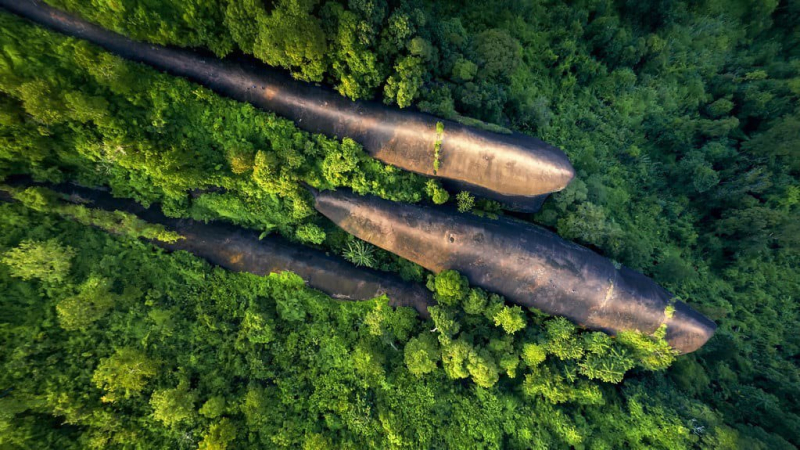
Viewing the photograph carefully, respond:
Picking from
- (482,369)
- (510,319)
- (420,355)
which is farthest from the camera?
(510,319)

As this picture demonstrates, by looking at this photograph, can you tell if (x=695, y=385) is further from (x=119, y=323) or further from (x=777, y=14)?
(x=777, y=14)

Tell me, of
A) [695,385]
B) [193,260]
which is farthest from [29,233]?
[695,385]

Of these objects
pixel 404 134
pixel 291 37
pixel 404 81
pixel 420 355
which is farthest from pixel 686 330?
pixel 291 37

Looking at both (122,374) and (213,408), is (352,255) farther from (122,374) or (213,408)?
(122,374)

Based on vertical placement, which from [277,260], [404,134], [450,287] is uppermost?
[404,134]

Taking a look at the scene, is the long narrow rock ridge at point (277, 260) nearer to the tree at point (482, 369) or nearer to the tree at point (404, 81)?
the tree at point (482, 369)

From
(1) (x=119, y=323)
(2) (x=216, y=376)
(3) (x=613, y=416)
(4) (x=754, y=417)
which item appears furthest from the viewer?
(4) (x=754, y=417)

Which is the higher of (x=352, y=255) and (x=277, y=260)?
(x=352, y=255)
